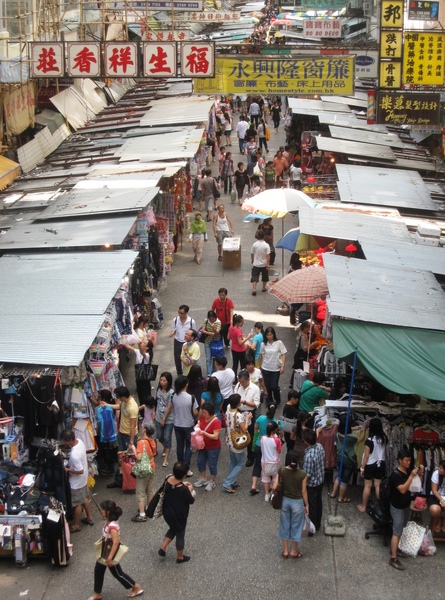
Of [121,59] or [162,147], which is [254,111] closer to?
[162,147]

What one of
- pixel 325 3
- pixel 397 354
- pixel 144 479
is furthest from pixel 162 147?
pixel 325 3

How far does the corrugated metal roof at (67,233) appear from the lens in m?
13.9

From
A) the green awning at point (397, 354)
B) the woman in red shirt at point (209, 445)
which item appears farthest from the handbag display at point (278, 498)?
the green awning at point (397, 354)

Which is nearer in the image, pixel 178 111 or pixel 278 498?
pixel 278 498

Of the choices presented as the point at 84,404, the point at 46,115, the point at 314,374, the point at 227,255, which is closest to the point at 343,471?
the point at 314,374

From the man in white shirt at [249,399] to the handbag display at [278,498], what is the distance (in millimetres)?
1162

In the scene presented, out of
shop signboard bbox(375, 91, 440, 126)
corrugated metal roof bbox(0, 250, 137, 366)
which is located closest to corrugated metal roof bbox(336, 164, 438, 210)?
shop signboard bbox(375, 91, 440, 126)

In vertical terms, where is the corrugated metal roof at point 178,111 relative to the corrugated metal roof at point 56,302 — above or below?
above

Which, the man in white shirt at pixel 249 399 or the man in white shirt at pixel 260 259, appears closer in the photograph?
the man in white shirt at pixel 249 399

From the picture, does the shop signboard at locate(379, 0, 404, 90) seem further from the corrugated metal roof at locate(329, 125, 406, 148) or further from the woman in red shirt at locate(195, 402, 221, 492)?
the woman in red shirt at locate(195, 402, 221, 492)

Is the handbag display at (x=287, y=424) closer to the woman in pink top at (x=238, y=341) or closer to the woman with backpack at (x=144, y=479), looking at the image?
the woman with backpack at (x=144, y=479)

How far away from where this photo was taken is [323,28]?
152 feet

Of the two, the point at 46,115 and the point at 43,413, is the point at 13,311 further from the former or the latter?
the point at 46,115

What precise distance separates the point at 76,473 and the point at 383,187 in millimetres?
10863
